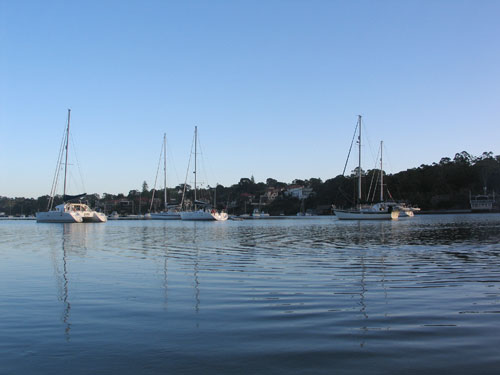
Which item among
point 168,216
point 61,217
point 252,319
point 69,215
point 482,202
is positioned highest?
point 482,202

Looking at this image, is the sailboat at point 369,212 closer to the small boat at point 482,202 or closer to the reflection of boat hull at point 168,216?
the reflection of boat hull at point 168,216

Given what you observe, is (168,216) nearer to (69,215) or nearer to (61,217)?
(61,217)

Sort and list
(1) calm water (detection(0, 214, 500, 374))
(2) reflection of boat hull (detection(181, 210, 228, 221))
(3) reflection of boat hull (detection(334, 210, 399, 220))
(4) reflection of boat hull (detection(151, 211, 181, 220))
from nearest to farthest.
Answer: (1) calm water (detection(0, 214, 500, 374)) < (3) reflection of boat hull (detection(334, 210, 399, 220)) < (2) reflection of boat hull (detection(181, 210, 228, 221)) < (4) reflection of boat hull (detection(151, 211, 181, 220))

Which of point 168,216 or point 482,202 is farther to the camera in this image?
point 482,202

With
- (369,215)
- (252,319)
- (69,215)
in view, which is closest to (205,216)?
(69,215)

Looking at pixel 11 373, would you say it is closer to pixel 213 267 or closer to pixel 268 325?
pixel 268 325

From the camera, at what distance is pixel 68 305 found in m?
9.96

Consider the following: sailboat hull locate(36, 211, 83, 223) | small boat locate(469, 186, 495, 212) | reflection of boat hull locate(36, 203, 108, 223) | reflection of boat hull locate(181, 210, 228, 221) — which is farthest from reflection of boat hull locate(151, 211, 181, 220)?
small boat locate(469, 186, 495, 212)

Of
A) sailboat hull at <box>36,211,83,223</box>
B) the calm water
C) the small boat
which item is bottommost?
the calm water

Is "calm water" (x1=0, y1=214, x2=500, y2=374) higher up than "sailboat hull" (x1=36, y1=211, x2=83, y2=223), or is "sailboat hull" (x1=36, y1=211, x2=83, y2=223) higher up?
"sailboat hull" (x1=36, y1=211, x2=83, y2=223)

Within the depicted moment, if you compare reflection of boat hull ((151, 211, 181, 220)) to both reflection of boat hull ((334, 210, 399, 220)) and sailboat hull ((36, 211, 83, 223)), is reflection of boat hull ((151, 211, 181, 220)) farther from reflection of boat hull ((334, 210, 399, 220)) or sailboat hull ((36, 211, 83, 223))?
reflection of boat hull ((334, 210, 399, 220))

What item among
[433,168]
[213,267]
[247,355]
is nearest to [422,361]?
[247,355]

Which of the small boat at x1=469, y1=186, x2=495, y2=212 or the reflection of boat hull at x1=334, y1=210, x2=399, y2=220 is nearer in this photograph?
the reflection of boat hull at x1=334, y1=210, x2=399, y2=220

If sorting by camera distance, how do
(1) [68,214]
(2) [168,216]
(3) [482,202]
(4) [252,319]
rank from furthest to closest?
(3) [482,202]
(2) [168,216]
(1) [68,214]
(4) [252,319]
